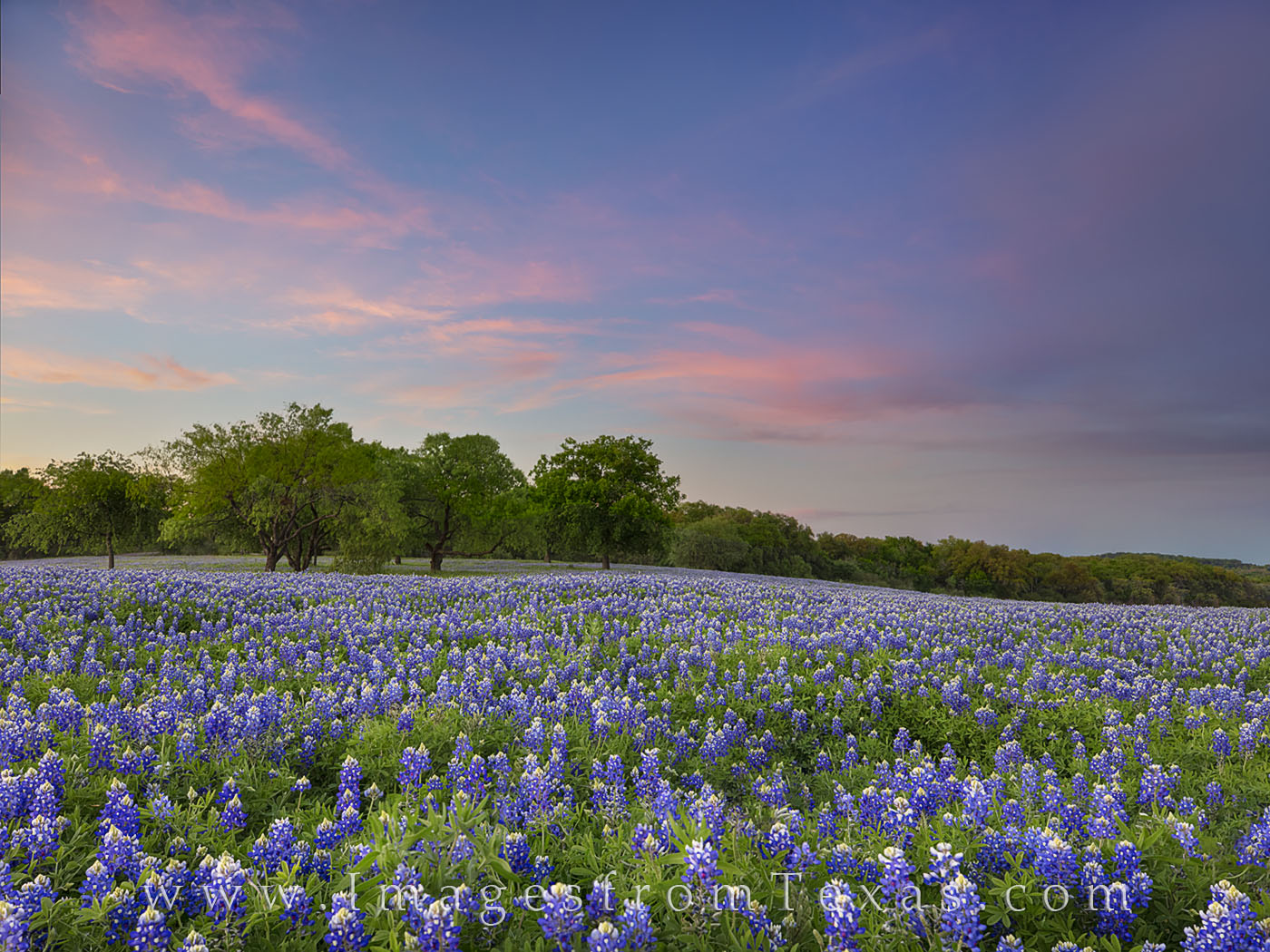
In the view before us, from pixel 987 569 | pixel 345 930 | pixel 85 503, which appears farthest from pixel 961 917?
pixel 987 569

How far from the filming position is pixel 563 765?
18.5ft

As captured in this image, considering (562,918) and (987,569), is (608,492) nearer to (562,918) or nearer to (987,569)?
(562,918)

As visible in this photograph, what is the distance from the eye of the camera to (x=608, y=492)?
49.3 meters

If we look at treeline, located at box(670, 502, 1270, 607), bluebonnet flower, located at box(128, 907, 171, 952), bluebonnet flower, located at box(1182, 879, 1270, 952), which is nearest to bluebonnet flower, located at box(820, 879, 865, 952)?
bluebonnet flower, located at box(1182, 879, 1270, 952)

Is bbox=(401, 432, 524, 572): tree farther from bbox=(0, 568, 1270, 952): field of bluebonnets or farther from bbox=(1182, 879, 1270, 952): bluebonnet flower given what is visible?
bbox=(1182, 879, 1270, 952): bluebonnet flower

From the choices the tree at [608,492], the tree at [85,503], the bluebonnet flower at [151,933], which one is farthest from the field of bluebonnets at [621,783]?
the tree at [85,503]

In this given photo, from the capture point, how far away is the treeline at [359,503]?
38375mm

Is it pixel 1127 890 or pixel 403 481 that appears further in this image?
pixel 403 481

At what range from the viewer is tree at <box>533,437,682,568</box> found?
48.5 meters

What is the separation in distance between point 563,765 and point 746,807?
1.56 m

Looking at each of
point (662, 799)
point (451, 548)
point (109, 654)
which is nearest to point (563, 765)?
point (662, 799)

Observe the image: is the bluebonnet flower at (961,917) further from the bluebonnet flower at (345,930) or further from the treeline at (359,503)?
the treeline at (359,503)

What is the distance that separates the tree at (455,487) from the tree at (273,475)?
28.6 feet

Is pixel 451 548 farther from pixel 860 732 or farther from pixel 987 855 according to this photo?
pixel 987 855
